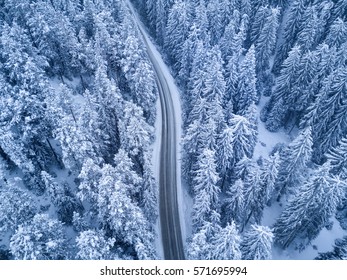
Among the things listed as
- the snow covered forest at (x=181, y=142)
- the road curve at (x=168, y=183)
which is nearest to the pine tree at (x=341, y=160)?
the snow covered forest at (x=181, y=142)

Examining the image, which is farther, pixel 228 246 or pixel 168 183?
pixel 168 183

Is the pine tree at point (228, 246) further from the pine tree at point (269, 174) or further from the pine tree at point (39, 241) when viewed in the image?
the pine tree at point (39, 241)

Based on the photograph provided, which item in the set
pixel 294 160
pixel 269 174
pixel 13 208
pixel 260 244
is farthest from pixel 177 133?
pixel 13 208

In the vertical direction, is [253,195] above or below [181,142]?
above

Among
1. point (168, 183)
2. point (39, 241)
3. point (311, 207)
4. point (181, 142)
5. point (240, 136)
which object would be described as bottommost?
point (168, 183)

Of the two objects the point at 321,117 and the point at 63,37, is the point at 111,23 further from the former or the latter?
the point at 321,117

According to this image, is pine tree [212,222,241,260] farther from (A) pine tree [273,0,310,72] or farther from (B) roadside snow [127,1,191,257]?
(A) pine tree [273,0,310,72]

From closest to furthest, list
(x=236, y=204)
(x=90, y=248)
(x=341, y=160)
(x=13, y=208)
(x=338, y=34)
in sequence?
1. (x=90, y=248)
2. (x=13, y=208)
3. (x=236, y=204)
4. (x=341, y=160)
5. (x=338, y=34)

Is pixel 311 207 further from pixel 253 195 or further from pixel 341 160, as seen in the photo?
pixel 341 160
